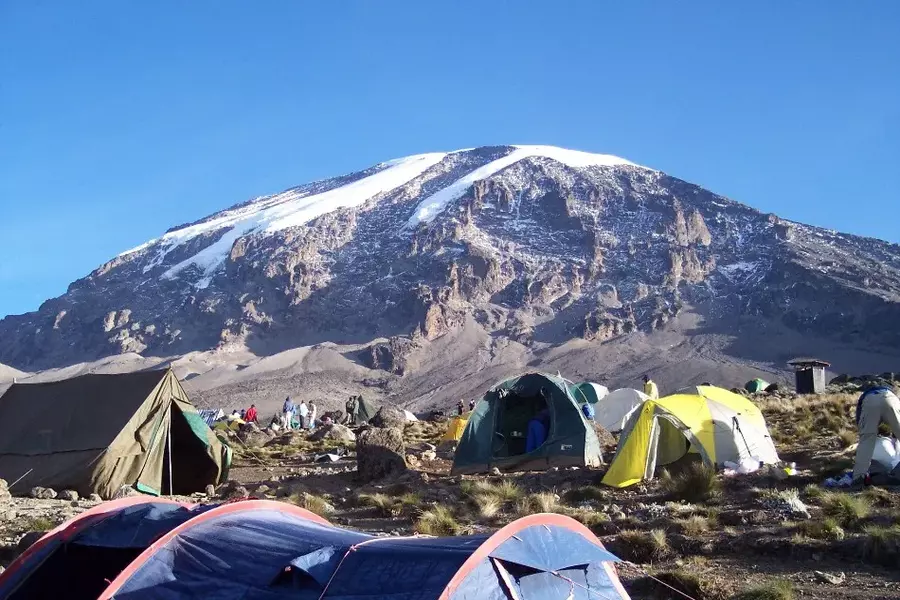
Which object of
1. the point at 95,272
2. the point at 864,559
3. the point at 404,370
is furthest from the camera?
the point at 95,272

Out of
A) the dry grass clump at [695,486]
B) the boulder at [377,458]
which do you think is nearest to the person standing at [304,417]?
the boulder at [377,458]

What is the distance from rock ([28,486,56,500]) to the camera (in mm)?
12521

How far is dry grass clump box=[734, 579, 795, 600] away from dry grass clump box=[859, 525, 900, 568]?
5.17 ft

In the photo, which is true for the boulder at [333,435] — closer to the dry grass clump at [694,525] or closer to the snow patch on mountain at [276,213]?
the dry grass clump at [694,525]

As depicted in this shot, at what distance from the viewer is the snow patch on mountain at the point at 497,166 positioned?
139 m

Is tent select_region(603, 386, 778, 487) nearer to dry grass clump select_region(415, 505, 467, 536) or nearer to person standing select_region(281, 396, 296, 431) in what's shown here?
dry grass clump select_region(415, 505, 467, 536)

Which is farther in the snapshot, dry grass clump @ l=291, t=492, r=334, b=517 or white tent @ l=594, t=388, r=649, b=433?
white tent @ l=594, t=388, r=649, b=433

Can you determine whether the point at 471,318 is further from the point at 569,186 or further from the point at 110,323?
the point at 110,323

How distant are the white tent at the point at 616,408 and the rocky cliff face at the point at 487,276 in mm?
69051

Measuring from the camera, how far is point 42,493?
12.6 metres

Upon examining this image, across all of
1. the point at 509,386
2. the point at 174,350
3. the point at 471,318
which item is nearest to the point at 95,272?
the point at 174,350

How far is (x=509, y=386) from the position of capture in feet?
56.1

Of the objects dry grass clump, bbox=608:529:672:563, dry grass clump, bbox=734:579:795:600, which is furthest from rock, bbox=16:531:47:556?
dry grass clump, bbox=734:579:795:600

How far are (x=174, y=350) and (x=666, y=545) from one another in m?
110
